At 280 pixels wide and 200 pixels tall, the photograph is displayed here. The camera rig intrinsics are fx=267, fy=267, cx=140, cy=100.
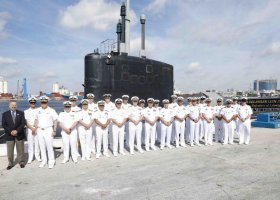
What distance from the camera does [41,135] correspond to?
23.7ft

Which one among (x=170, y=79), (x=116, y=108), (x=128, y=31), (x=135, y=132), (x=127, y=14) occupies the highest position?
(x=127, y=14)

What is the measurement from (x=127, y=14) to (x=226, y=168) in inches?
280

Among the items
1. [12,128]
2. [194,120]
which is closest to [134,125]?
[194,120]

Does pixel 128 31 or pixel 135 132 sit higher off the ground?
pixel 128 31

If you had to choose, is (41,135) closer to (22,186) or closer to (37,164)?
(37,164)

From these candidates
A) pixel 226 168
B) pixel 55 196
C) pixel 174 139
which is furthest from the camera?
pixel 174 139

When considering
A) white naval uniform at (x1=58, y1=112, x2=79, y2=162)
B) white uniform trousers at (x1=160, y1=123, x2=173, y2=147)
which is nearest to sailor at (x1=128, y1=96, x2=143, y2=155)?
white uniform trousers at (x1=160, y1=123, x2=173, y2=147)

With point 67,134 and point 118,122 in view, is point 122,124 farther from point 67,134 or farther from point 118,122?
point 67,134

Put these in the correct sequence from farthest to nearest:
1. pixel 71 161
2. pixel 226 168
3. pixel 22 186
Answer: pixel 71 161, pixel 226 168, pixel 22 186

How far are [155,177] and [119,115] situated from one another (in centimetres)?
292

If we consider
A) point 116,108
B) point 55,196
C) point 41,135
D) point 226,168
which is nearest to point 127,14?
point 116,108

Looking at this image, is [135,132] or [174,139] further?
[174,139]

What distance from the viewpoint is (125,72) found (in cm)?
970

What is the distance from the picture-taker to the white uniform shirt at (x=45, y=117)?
23.5 feet
